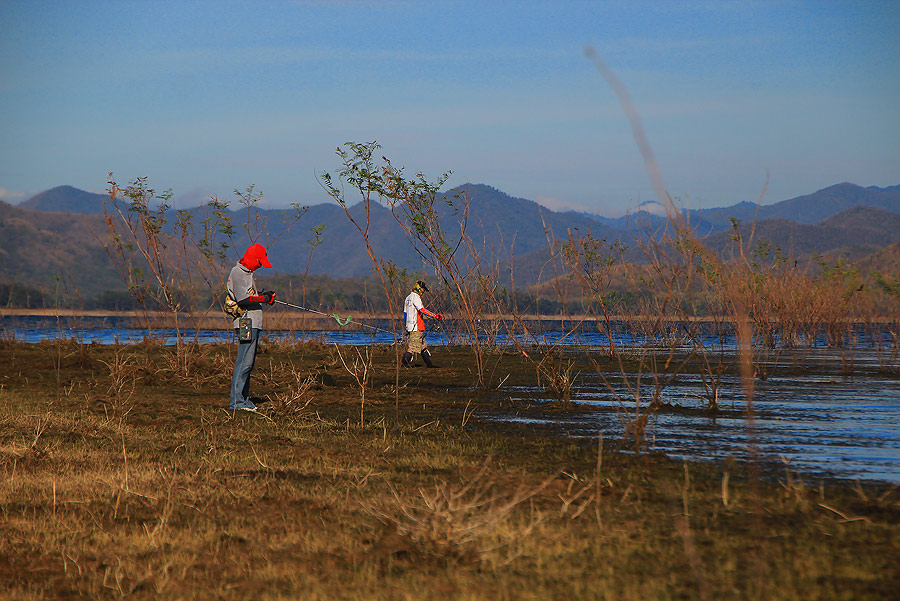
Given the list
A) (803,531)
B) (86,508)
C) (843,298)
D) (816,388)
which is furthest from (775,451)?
(843,298)

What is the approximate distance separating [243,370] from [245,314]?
73cm

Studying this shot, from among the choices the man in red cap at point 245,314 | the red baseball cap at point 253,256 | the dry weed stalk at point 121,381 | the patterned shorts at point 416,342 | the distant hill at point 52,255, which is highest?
the distant hill at point 52,255

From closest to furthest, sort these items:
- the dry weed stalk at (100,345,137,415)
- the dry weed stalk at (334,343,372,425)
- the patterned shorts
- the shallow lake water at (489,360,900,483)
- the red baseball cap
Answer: the shallow lake water at (489,360,900,483) → the dry weed stalk at (334,343,372,425) → the red baseball cap → the dry weed stalk at (100,345,137,415) → the patterned shorts

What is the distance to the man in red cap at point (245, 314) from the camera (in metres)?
11.4

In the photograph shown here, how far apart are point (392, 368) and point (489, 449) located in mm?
11455

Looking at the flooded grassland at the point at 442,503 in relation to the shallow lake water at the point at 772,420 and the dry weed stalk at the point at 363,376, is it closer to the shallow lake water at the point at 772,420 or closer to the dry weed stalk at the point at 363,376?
the shallow lake water at the point at 772,420

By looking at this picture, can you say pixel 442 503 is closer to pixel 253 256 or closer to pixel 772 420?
pixel 253 256

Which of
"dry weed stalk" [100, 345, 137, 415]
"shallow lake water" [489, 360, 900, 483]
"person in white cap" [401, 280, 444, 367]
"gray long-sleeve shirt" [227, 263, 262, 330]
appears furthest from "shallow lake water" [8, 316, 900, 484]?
"dry weed stalk" [100, 345, 137, 415]

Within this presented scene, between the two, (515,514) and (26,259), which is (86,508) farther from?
(26,259)

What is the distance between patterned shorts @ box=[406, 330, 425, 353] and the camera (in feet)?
65.4

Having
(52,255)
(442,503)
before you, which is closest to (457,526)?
(442,503)

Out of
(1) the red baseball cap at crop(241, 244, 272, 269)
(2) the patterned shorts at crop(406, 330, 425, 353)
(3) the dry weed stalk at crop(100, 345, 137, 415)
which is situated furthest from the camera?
(2) the patterned shorts at crop(406, 330, 425, 353)

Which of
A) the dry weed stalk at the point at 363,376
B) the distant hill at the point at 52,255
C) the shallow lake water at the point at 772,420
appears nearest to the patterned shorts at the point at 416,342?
the dry weed stalk at the point at 363,376

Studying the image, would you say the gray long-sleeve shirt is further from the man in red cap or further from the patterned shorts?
the patterned shorts
